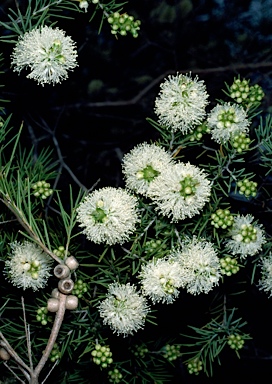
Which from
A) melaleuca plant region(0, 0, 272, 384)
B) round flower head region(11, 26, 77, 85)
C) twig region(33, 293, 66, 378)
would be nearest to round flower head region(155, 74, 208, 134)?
melaleuca plant region(0, 0, 272, 384)

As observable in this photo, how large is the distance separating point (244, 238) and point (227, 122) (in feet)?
0.39

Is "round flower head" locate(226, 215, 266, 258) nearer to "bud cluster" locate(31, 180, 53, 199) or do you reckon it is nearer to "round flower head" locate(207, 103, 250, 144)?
"round flower head" locate(207, 103, 250, 144)

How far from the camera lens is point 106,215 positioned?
21.5 inches

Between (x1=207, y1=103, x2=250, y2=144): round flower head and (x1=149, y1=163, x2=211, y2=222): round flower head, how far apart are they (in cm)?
6

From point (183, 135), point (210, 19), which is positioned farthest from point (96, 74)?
point (183, 135)

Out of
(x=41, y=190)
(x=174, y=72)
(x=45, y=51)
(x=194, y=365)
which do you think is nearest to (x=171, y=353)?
(x=194, y=365)

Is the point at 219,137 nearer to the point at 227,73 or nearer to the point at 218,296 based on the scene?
the point at 218,296

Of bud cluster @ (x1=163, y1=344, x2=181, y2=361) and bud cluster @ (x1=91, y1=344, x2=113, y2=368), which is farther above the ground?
bud cluster @ (x1=91, y1=344, x2=113, y2=368)


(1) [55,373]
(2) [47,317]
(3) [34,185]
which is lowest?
(1) [55,373]

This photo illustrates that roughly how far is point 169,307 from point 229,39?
1.64 ft

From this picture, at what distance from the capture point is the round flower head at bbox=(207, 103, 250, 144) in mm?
583

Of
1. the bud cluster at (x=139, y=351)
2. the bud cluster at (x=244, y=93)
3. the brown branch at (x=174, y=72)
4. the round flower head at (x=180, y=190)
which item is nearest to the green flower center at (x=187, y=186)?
the round flower head at (x=180, y=190)

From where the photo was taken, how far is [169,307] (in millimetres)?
750

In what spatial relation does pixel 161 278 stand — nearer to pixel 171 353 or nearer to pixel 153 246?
pixel 153 246
